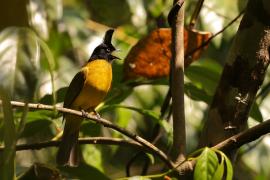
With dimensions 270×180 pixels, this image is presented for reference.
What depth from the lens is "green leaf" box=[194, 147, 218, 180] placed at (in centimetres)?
140

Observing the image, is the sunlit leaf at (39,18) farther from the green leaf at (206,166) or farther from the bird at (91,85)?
the bird at (91,85)

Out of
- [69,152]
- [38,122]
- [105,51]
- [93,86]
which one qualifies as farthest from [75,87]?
[38,122]

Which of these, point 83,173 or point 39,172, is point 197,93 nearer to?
point 83,173

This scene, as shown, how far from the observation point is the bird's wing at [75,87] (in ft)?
8.50

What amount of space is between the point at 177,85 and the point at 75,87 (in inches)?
42.3

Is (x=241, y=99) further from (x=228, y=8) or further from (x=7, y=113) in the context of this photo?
(x=228, y=8)

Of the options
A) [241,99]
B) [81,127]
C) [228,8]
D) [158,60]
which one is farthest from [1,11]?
[228,8]

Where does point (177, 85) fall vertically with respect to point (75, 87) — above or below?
above

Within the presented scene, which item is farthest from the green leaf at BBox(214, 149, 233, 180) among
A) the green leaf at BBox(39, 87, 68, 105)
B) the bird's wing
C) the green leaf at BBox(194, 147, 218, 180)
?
the bird's wing

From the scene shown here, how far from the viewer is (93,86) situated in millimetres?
2752

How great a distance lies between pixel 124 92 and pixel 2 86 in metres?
1.35

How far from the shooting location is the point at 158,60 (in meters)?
2.15

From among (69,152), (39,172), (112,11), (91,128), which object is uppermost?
(112,11)

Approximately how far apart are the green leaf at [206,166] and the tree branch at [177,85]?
8.9 inches
